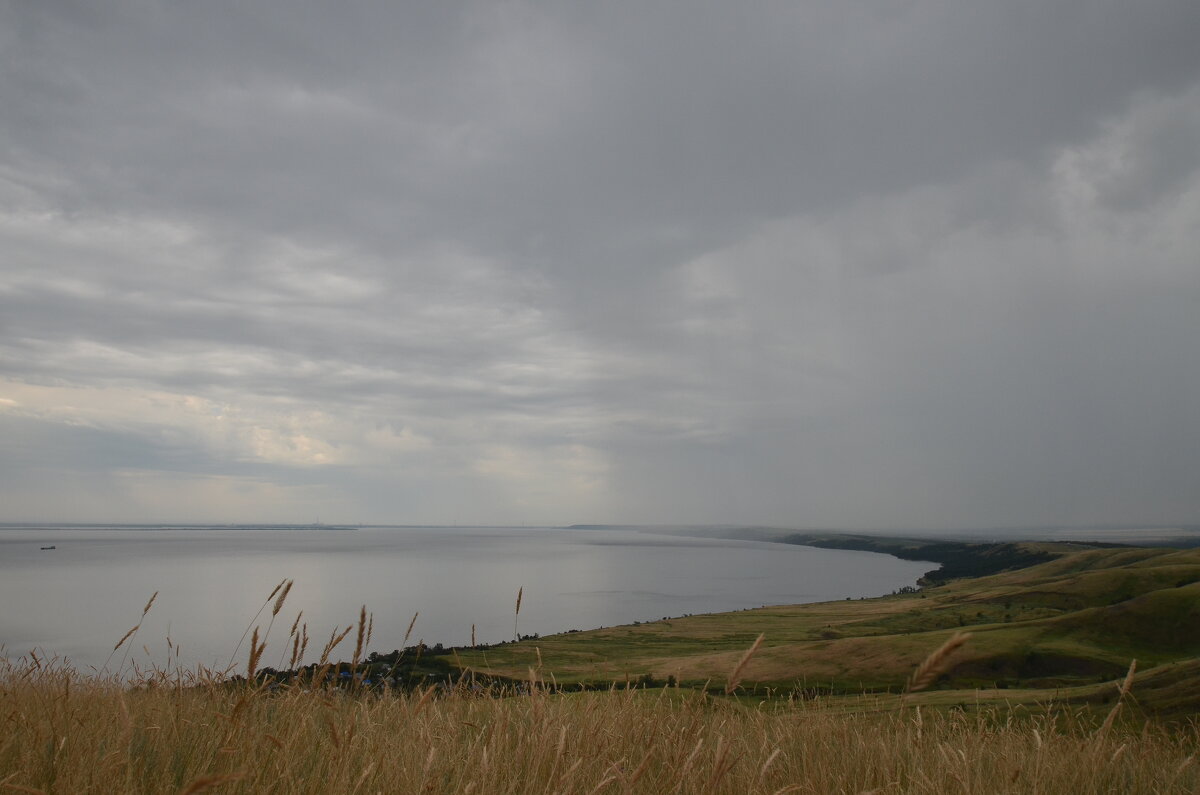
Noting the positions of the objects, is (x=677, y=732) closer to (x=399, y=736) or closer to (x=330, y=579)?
(x=399, y=736)

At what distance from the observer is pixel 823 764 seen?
4.90 meters

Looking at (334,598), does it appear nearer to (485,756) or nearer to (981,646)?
(981,646)

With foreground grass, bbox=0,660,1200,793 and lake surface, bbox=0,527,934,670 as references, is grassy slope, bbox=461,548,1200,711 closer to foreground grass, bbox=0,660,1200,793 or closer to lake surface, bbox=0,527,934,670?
foreground grass, bbox=0,660,1200,793

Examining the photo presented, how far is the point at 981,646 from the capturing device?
1497 inches

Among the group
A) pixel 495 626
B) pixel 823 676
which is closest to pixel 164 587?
pixel 495 626

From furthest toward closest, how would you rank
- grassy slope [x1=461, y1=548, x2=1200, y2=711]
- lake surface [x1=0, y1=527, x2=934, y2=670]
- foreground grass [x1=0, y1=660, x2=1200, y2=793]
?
1. lake surface [x1=0, y1=527, x2=934, y2=670]
2. grassy slope [x1=461, y1=548, x2=1200, y2=711]
3. foreground grass [x1=0, y1=660, x2=1200, y2=793]

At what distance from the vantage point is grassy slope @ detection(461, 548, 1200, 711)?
111 feet

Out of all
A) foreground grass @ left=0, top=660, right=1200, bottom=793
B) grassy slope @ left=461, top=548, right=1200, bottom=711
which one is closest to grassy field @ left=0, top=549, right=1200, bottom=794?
foreground grass @ left=0, top=660, right=1200, bottom=793

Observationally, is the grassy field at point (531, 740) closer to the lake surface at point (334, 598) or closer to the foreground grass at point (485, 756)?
the foreground grass at point (485, 756)

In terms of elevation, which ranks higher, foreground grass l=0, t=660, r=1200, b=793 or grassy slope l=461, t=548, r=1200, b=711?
foreground grass l=0, t=660, r=1200, b=793

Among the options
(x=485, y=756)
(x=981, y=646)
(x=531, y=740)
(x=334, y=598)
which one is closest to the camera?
(x=485, y=756)

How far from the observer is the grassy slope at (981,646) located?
33.8 m

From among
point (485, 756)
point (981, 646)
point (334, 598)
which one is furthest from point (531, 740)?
point (334, 598)

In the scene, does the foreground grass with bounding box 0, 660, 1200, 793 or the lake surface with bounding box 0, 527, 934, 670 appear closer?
the foreground grass with bounding box 0, 660, 1200, 793
